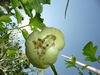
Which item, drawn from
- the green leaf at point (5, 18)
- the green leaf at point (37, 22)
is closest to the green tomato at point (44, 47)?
the green leaf at point (37, 22)

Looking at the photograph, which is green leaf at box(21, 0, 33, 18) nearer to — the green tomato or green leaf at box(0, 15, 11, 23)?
green leaf at box(0, 15, 11, 23)

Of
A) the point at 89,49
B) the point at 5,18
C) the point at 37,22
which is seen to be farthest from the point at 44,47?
the point at 89,49

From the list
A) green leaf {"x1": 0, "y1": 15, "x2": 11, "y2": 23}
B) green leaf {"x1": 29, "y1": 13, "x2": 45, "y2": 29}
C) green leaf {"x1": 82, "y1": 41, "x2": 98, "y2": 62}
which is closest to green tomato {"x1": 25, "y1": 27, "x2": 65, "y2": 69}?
green leaf {"x1": 29, "y1": 13, "x2": 45, "y2": 29}

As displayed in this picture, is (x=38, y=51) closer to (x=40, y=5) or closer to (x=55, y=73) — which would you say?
(x=55, y=73)

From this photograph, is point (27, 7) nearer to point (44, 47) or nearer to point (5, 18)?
point (5, 18)

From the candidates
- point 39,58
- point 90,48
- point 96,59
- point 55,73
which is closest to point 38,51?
point 39,58

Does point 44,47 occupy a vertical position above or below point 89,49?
above
